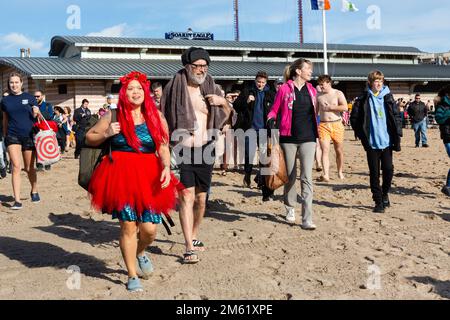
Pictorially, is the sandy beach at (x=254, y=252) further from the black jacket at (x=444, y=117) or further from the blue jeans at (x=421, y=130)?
the blue jeans at (x=421, y=130)

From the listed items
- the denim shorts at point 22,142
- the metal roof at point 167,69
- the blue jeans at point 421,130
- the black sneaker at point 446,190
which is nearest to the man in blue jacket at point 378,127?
the black sneaker at point 446,190

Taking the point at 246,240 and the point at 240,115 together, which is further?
the point at 240,115

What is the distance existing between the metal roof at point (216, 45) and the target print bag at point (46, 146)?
23.5 meters

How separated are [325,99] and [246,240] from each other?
4.31 metres

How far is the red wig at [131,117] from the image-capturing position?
4.26 m

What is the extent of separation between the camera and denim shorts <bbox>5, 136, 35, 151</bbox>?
25.5 feet

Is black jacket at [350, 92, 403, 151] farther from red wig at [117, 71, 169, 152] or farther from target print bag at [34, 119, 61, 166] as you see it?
target print bag at [34, 119, 61, 166]

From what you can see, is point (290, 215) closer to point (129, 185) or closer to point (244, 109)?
point (129, 185)

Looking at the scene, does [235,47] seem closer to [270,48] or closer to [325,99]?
[270,48]

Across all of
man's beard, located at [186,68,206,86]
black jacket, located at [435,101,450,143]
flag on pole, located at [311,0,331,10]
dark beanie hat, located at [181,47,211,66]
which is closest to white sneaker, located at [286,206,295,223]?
man's beard, located at [186,68,206,86]

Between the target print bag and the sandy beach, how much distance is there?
0.73m

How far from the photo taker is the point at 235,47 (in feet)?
116

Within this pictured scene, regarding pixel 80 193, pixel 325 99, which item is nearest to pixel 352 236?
pixel 325 99

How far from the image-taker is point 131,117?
169 inches
